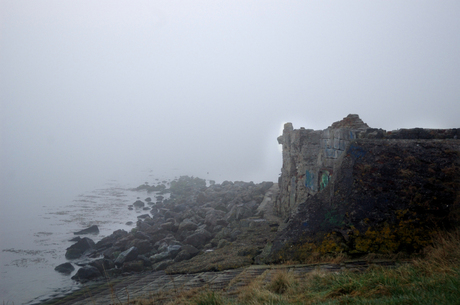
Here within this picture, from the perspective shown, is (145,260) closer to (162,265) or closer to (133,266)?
(133,266)

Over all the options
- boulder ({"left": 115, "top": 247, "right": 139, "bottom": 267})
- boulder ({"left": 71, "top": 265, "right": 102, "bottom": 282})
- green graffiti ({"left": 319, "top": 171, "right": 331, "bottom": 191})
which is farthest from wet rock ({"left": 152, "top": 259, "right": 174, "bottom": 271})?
green graffiti ({"left": 319, "top": 171, "right": 331, "bottom": 191})

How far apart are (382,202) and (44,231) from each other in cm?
2015

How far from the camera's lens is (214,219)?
15.4 m

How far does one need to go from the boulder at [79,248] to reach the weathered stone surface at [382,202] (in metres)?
12.4

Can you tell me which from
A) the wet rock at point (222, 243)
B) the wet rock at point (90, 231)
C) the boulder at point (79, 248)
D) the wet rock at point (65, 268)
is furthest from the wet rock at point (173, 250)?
the wet rock at point (90, 231)

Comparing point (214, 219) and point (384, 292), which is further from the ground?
point (384, 292)

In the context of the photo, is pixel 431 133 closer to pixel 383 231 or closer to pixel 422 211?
pixel 422 211

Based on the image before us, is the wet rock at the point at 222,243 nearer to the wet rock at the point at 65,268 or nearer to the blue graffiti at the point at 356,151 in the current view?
the wet rock at the point at 65,268

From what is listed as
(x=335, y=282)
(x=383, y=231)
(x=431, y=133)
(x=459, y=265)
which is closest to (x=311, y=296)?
(x=335, y=282)

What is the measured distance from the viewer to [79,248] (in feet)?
46.8

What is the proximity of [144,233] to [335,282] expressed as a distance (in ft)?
41.6

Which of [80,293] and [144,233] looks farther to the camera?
[144,233]

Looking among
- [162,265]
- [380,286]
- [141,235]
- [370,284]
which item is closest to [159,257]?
[162,265]

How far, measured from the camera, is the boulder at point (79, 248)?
45.2ft
